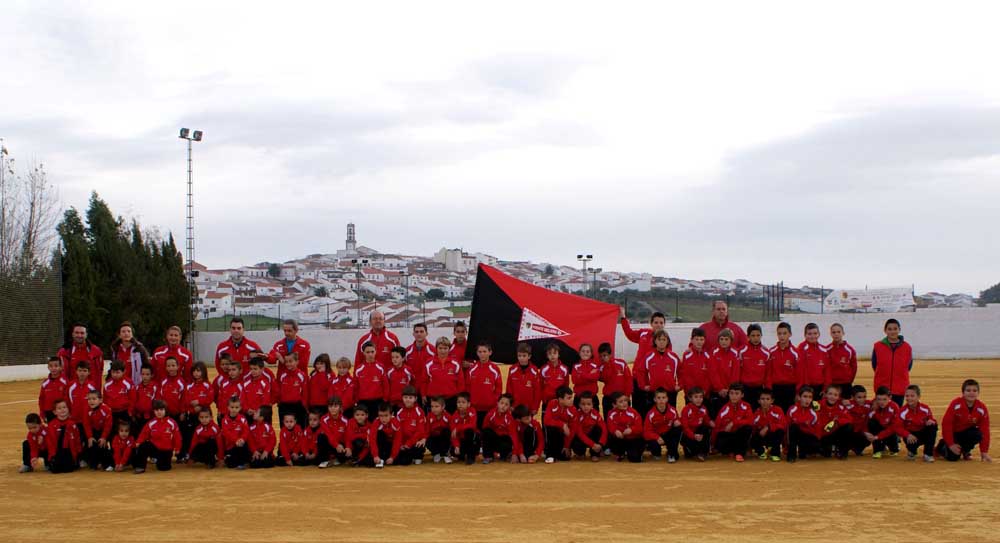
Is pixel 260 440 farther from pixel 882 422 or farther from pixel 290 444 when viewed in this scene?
pixel 882 422

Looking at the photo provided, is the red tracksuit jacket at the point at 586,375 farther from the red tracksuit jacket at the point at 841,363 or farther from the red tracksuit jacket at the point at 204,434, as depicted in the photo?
the red tracksuit jacket at the point at 204,434

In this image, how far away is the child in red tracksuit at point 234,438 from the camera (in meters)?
9.14

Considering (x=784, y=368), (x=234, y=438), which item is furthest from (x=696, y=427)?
(x=234, y=438)

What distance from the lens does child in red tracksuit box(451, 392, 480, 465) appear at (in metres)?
9.31

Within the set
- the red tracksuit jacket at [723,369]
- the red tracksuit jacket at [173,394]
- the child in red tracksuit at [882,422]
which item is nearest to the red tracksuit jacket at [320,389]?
the red tracksuit jacket at [173,394]

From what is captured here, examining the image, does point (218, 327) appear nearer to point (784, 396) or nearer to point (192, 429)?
point (192, 429)

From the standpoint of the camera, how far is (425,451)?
33.9 ft

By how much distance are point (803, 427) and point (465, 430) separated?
3.85 m

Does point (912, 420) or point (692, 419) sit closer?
point (912, 420)

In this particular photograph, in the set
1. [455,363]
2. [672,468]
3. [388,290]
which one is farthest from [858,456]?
[388,290]

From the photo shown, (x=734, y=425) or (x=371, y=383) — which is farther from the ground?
(x=371, y=383)

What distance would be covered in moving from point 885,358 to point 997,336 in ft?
78.5

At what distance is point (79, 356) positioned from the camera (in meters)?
10.2

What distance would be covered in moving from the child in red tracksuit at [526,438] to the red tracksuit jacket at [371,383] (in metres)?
1.64
